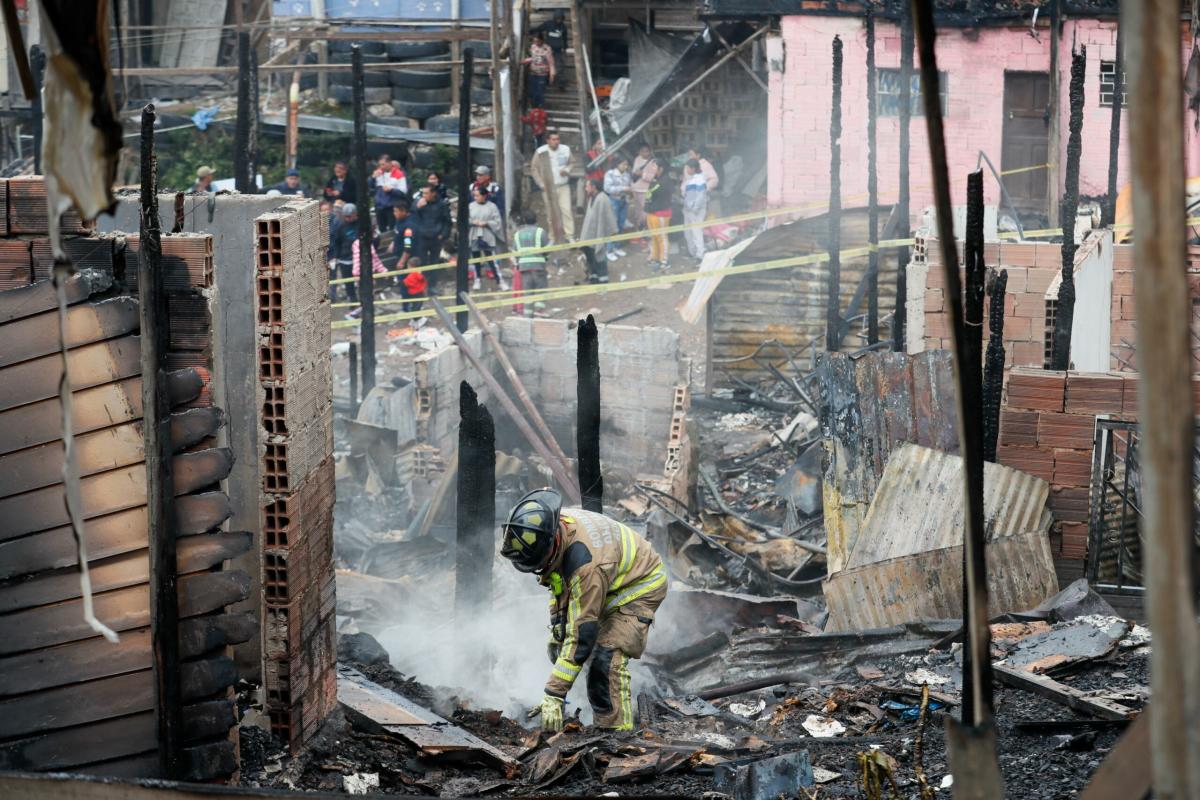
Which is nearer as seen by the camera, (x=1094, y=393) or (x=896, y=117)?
(x=1094, y=393)

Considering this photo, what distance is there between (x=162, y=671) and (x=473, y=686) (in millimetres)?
3521

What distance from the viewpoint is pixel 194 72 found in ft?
80.7

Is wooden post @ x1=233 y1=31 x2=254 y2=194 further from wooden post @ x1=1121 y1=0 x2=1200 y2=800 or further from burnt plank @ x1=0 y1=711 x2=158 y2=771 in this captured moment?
wooden post @ x1=1121 y1=0 x2=1200 y2=800

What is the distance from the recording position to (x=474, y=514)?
9.54 m

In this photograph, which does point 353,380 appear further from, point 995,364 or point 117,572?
point 117,572

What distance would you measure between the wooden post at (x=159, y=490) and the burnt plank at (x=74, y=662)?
0.08 metres

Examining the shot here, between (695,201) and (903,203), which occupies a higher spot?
(695,201)

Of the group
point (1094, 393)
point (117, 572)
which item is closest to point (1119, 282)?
point (1094, 393)

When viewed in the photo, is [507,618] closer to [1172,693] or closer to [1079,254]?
[1079,254]

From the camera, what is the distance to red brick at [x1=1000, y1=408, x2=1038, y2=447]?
941 cm

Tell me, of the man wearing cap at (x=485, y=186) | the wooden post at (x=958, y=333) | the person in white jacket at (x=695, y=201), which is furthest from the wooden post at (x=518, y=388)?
the wooden post at (x=958, y=333)

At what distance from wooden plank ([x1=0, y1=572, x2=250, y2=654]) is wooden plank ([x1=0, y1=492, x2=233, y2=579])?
17cm

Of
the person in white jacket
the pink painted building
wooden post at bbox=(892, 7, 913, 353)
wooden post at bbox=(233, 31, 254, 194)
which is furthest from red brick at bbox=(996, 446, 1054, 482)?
the pink painted building

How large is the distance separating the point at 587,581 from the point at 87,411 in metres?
2.83
